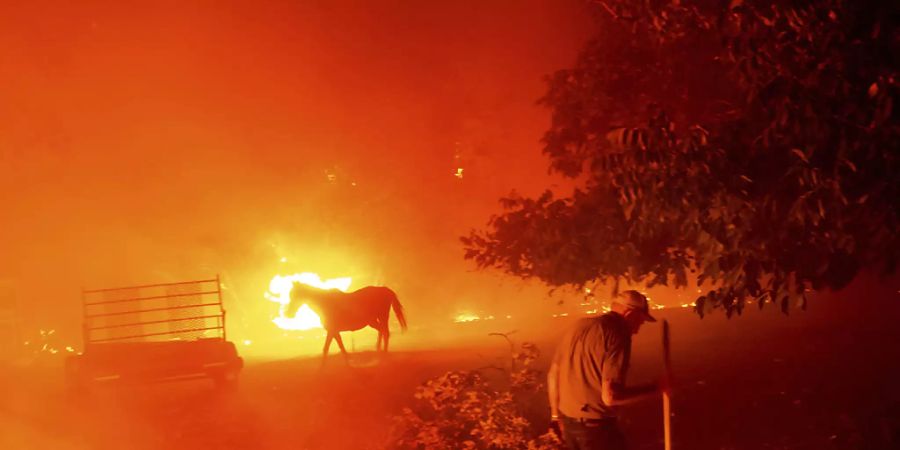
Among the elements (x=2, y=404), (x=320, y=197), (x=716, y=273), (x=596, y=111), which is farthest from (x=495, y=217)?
(x=320, y=197)

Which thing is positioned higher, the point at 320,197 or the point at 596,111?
the point at 320,197

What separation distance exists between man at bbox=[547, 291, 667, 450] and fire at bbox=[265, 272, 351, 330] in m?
15.7

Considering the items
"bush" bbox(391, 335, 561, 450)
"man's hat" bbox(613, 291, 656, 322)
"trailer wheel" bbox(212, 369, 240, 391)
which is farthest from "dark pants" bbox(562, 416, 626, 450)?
"trailer wheel" bbox(212, 369, 240, 391)

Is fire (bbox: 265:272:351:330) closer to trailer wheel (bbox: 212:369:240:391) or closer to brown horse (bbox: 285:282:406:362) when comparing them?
brown horse (bbox: 285:282:406:362)

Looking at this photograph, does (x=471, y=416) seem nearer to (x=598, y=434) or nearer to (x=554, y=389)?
(x=554, y=389)

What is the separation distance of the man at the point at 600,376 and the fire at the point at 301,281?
15.7 meters

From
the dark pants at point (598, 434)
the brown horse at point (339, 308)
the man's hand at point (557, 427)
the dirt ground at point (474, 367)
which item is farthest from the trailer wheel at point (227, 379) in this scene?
the dark pants at point (598, 434)

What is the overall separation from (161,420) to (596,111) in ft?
27.4

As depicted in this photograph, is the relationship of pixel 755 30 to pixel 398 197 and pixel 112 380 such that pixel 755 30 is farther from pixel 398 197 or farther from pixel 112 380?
pixel 398 197

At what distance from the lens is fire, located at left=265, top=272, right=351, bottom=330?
2391 cm

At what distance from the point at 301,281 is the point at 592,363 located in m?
17.0

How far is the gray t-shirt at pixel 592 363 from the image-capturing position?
5973 mm

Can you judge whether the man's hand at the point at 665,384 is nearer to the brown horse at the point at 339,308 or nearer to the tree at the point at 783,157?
the tree at the point at 783,157

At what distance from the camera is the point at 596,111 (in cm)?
1248
